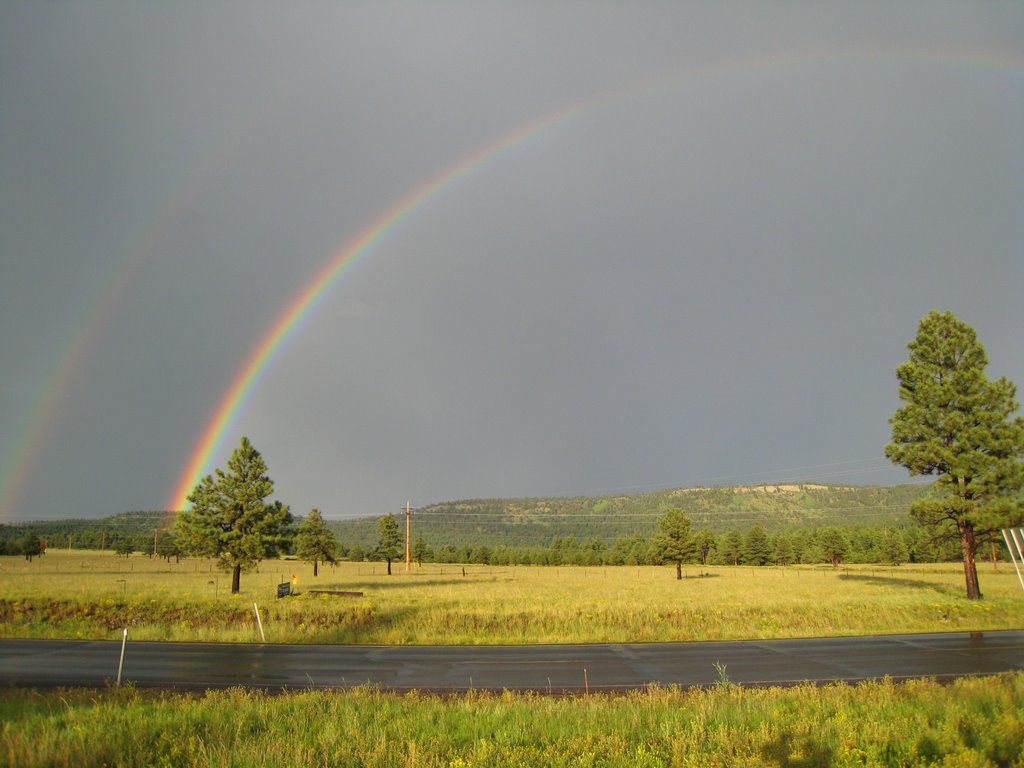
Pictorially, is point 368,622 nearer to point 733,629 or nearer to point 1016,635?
point 733,629

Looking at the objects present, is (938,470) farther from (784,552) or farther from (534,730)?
(784,552)

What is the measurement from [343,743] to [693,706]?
5.76 metres

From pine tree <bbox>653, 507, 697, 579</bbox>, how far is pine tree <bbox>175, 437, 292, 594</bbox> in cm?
4122

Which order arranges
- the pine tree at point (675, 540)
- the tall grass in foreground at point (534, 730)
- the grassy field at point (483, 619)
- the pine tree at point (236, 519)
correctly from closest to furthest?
1. the tall grass in foreground at point (534, 730)
2. the grassy field at point (483, 619)
3. the pine tree at point (236, 519)
4. the pine tree at point (675, 540)

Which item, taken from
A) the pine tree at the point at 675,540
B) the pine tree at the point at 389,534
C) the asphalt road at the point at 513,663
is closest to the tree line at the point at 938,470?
the asphalt road at the point at 513,663

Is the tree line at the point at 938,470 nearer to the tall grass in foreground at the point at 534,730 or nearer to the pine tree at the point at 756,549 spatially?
the tall grass in foreground at the point at 534,730

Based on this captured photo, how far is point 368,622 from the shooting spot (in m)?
29.0

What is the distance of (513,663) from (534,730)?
1052 cm

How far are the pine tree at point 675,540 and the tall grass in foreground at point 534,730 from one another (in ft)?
194

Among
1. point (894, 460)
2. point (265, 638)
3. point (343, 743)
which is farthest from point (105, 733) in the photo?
point (894, 460)

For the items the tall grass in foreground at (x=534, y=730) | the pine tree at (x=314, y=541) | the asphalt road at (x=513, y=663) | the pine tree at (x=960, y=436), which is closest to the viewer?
the tall grass in foreground at (x=534, y=730)

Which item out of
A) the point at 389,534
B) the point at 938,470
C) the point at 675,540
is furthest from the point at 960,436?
the point at 389,534

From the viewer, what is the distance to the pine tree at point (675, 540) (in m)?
69.8

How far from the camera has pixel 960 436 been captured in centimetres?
3578
